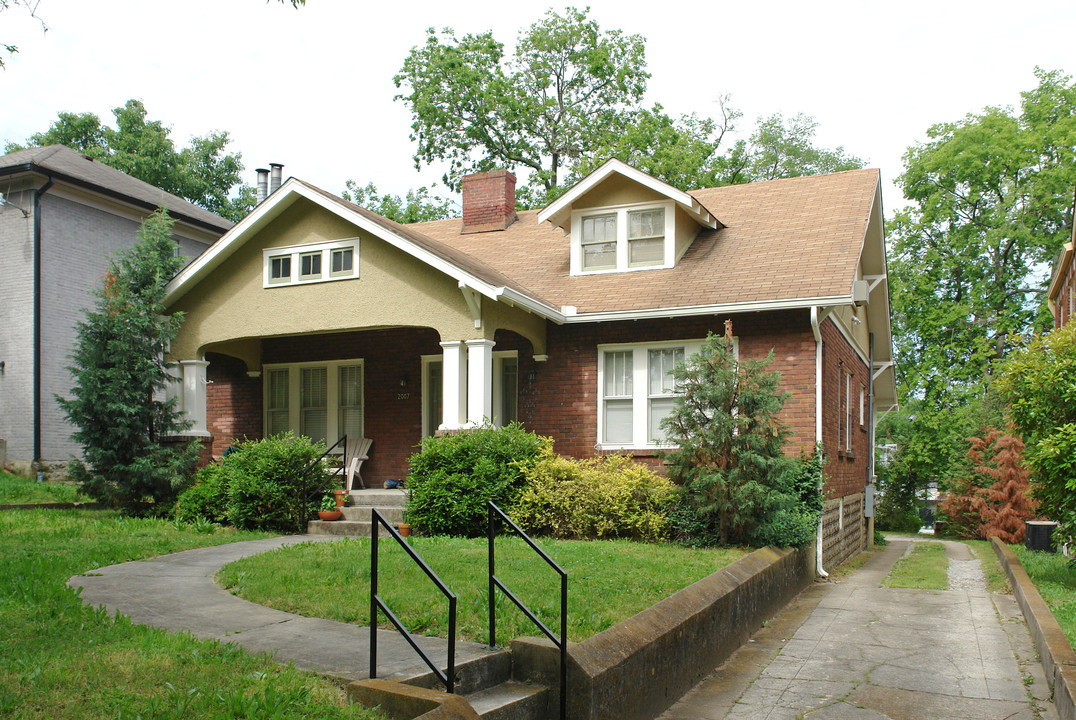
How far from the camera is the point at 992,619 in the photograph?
9391 mm

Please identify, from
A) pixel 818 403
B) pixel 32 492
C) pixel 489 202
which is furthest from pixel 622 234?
pixel 32 492

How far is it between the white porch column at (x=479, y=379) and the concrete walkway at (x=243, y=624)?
4.51 meters

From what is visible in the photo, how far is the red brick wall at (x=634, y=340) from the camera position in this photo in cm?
1230

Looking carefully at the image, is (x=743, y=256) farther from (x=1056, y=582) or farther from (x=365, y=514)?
(x=365, y=514)

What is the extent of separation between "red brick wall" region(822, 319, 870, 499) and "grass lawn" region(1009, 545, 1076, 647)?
285 cm

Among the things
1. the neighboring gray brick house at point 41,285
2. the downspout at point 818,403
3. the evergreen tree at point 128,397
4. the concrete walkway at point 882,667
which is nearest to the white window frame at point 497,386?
the evergreen tree at point 128,397

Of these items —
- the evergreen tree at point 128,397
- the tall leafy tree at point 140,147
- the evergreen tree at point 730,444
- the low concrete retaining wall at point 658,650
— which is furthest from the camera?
the tall leafy tree at point 140,147

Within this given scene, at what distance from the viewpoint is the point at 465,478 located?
37.3 ft

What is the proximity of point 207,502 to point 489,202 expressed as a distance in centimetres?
904

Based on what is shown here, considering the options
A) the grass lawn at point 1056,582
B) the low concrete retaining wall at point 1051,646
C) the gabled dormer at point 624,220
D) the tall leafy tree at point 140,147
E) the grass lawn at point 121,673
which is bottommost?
the grass lawn at point 1056,582

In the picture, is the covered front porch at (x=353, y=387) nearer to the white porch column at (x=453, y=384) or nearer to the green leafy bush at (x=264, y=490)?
the white porch column at (x=453, y=384)

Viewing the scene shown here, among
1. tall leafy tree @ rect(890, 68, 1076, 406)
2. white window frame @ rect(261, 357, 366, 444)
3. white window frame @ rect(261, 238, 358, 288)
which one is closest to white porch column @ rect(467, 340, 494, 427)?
white window frame @ rect(261, 238, 358, 288)

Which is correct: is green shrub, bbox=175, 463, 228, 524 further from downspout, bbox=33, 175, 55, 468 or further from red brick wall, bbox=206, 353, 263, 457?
downspout, bbox=33, 175, 55, 468

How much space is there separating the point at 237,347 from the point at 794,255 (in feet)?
32.4
